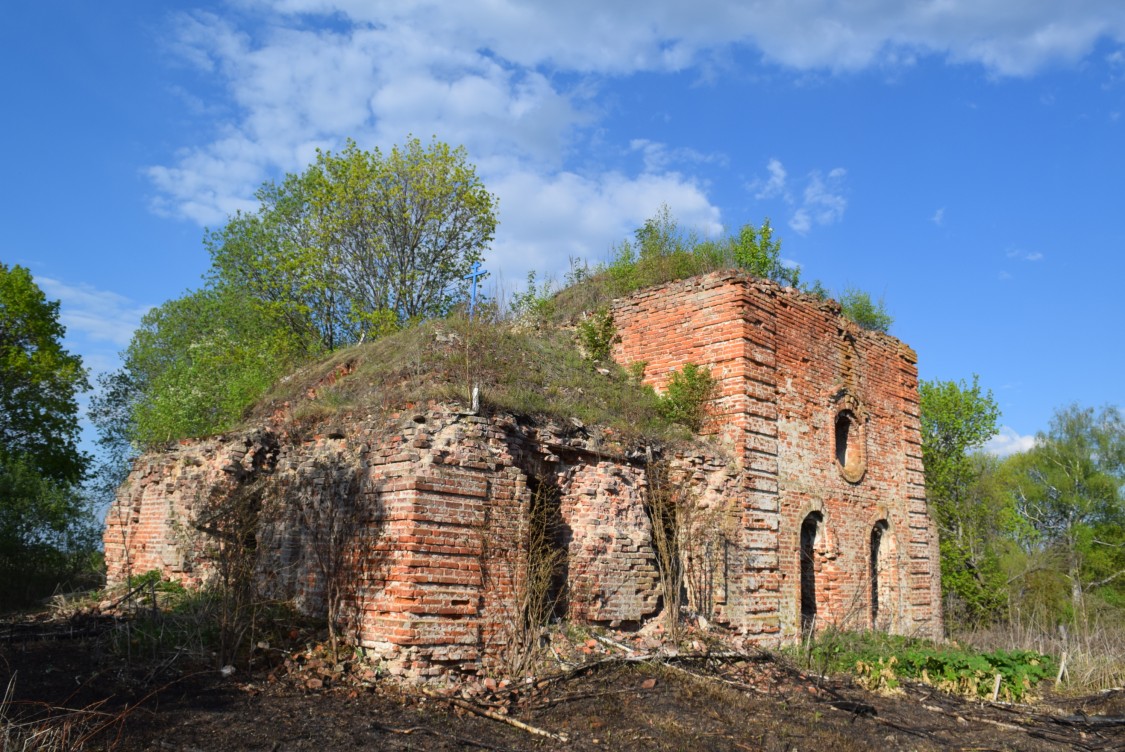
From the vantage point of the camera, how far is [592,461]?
31.0ft

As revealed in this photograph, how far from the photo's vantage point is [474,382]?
9.07 meters

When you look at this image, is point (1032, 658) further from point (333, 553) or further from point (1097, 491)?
point (1097, 491)

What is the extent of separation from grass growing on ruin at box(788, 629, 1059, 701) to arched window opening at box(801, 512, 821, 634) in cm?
103

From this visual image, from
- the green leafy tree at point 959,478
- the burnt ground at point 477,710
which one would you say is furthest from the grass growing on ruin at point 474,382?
the green leafy tree at point 959,478

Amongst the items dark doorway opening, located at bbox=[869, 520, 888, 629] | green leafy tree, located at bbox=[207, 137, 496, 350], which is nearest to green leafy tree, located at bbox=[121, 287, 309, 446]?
green leafy tree, located at bbox=[207, 137, 496, 350]

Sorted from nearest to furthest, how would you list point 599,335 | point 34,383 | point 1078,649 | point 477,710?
1. point 477,710
2. point 1078,649
3. point 599,335
4. point 34,383

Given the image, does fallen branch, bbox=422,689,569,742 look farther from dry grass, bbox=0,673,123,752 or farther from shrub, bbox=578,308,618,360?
shrub, bbox=578,308,618,360

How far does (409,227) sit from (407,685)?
17.2 meters

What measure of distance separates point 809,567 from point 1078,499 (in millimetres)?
22743

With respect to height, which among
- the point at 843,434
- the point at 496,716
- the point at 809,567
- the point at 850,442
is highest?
the point at 843,434

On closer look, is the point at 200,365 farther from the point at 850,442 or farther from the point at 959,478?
the point at 959,478

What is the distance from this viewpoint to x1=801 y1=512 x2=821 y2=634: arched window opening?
1179 cm

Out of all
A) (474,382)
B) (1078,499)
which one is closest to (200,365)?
(474,382)

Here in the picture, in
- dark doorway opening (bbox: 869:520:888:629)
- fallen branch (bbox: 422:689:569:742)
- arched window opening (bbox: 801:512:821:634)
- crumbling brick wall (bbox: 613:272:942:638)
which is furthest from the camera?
dark doorway opening (bbox: 869:520:888:629)
